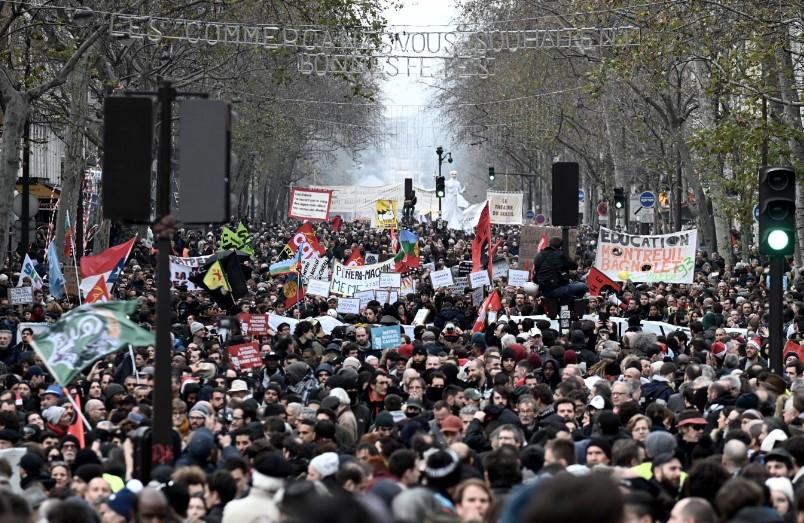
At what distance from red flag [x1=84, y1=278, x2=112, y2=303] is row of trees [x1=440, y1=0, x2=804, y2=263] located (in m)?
9.85

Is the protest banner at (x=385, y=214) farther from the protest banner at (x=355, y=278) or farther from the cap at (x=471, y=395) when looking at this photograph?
the cap at (x=471, y=395)

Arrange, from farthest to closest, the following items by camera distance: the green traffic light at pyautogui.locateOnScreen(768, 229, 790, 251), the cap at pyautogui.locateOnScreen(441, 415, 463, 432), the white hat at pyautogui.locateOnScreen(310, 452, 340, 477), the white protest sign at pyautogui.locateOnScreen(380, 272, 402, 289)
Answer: the white protest sign at pyautogui.locateOnScreen(380, 272, 402, 289)
the green traffic light at pyautogui.locateOnScreen(768, 229, 790, 251)
the cap at pyautogui.locateOnScreen(441, 415, 463, 432)
the white hat at pyautogui.locateOnScreen(310, 452, 340, 477)

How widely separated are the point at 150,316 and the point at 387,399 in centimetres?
981

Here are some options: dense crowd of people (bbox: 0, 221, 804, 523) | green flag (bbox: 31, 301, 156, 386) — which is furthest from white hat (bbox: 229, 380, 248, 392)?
green flag (bbox: 31, 301, 156, 386)

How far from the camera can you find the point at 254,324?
21.0 meters

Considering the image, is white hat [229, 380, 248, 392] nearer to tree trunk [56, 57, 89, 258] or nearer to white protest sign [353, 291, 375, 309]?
white protest sign [353, 291, 375, 309]

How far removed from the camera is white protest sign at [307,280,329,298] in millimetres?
25853

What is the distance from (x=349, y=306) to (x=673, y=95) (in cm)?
2714

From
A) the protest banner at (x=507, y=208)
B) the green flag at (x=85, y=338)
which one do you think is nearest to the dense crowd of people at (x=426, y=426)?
the green flag at (x=85, y=338)

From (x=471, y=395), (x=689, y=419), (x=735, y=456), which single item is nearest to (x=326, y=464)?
(x=735, y=456)

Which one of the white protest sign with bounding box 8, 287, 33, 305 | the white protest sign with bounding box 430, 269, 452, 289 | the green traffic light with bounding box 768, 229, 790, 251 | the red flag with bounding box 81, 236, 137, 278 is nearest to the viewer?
the green traffic light with bounding box 768, 229, 790, 251

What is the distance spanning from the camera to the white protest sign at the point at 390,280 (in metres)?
26.6

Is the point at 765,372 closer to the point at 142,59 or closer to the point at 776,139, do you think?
the point at 776,139

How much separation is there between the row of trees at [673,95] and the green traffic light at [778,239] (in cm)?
1092
